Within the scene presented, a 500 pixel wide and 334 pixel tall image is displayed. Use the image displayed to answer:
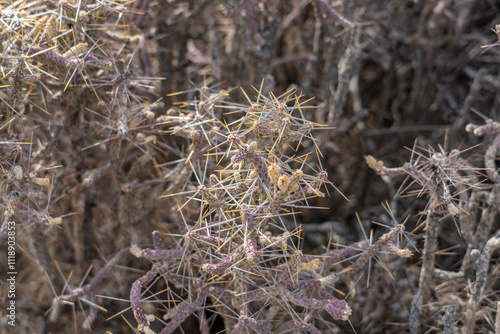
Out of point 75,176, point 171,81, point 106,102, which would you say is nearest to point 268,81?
point 171,81

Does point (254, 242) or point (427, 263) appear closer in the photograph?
point (254, 242)

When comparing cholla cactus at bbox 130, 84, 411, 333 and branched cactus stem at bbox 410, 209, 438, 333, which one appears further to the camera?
branched cactus stem at bbox 410, 209, 438, 333

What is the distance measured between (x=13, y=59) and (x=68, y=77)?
16 centimetres

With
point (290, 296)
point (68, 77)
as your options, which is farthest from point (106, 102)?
point (290, 296)

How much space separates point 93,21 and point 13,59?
0.28 m

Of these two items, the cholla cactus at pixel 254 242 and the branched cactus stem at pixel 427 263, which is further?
the branched cactus stem at pixel 427 263

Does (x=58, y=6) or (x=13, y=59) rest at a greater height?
(x=58, y=6)

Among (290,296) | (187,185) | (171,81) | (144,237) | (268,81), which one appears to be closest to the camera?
(290,296)

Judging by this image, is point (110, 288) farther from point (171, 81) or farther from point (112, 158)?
point (171, 81)

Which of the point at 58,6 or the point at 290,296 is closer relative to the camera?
the point at 290,296

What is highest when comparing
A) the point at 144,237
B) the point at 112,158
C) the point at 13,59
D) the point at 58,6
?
the point at 58,6

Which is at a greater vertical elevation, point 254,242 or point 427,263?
point 254,242

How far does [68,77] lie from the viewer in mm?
1494

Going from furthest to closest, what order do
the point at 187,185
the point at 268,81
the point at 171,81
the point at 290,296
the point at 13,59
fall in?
1. the point at 171,81
2. the point at 268,81
3. the point at 187,185
4. the point at 13,59
5. the point at 290,296
